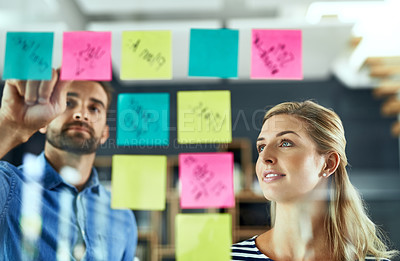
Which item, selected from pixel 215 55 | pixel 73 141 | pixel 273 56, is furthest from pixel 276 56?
pixel 73 141

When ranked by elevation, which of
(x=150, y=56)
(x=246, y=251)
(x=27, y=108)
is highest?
(x=150, y=56)

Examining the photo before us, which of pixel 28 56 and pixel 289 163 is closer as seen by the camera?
pixel 289 163

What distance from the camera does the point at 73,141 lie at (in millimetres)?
873

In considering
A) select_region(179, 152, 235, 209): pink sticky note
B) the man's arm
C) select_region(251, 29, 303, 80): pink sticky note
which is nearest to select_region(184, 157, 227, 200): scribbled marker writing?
select_region(179, 152, 235, 209): pink sticky note

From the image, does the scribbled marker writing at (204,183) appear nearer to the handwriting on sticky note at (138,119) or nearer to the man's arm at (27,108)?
the handwriting on sticky note at (138,119)

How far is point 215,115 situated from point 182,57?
15cm

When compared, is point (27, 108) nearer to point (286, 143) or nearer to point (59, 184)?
point (59, 184)

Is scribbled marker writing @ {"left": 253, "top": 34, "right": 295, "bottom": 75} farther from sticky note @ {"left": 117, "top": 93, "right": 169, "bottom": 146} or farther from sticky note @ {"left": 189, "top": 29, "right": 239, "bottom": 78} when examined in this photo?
sticky note @ {"left": 117, "top": 93, "right": 169, "bottom": 146}

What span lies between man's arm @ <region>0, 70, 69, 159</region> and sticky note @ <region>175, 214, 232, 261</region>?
39 centimetres

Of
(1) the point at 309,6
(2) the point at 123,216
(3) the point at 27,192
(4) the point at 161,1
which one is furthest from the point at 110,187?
(1) the point at 309,6

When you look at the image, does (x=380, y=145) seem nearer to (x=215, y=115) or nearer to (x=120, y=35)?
(x=215, y=115)

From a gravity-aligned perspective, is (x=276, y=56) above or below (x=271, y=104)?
above

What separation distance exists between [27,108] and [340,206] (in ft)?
2.35

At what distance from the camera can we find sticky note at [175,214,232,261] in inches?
31.9
